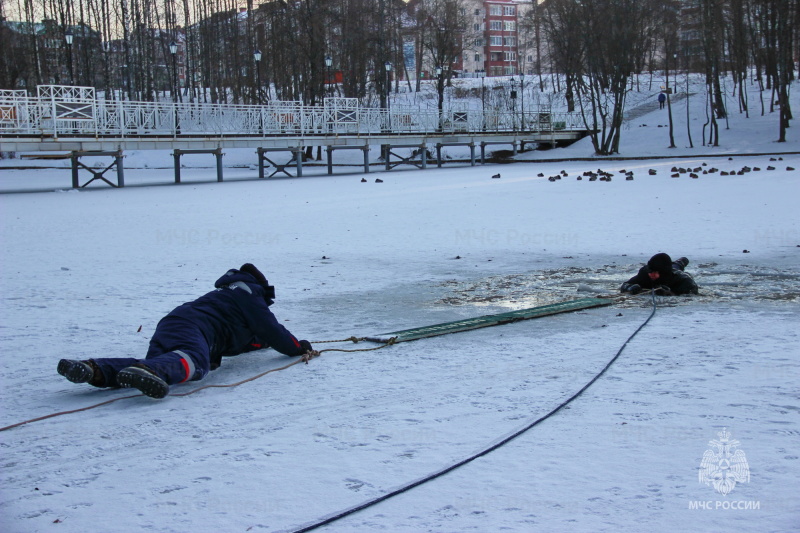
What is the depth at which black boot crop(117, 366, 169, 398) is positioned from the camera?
164 inches

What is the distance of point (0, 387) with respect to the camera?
4.60 m

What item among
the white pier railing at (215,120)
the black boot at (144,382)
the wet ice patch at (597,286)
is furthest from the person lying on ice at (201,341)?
the white pier railing at (215,120)

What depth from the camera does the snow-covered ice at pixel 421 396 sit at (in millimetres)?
2916

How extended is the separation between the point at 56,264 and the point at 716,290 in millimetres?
7420

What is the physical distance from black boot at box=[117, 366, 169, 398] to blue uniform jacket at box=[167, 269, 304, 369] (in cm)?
72

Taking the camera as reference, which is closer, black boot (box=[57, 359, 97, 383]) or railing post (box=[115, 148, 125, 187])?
black boot (box=[57, 359, 97, 383])

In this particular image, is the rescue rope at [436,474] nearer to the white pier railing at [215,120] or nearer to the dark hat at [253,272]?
the dark hat at [253,272]

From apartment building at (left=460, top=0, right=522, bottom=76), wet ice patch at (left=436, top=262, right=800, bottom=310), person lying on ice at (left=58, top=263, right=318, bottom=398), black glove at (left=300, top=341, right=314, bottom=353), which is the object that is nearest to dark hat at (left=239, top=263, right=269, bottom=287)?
person lying on ice at (left=58, top=263, right=318, bottom=398)

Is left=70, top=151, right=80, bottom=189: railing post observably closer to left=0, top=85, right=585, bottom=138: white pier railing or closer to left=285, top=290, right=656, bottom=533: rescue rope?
left=0, top=85, right=585, bottom=138: white pier railing

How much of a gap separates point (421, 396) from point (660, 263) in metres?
3.51

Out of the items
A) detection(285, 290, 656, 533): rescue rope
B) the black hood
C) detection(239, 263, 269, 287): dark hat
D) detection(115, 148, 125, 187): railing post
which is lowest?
detection(285, 290, 656, 533): rescue rope

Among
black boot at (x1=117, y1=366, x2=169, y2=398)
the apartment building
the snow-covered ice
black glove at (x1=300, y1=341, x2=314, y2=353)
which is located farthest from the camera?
the apartment building

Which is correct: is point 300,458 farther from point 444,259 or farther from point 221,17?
point 221,17

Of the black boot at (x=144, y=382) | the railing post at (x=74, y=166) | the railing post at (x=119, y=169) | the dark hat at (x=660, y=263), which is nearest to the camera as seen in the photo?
the black boot at (x=144, y=382)
